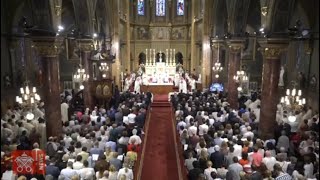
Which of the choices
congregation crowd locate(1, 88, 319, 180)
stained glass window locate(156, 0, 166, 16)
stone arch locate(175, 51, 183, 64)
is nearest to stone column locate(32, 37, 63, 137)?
congregation crowd locate(1, 88, 319, 180)

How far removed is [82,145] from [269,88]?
8412 millimetres

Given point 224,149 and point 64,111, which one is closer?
point 224,149

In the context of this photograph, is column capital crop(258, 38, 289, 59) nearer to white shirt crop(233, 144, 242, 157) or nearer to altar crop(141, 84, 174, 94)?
white shirt crop(233, 144, 242, 157)

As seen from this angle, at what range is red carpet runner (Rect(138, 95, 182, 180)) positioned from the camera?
12766mm

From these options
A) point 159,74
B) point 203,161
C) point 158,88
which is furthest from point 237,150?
point 159,74

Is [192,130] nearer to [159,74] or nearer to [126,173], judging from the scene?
[126,173]

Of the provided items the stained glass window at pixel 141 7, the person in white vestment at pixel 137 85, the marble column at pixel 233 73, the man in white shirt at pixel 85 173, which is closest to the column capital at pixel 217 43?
the marble column at pixel 233 73

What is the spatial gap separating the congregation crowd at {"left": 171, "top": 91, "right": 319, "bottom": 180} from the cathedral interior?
1893 millimetres

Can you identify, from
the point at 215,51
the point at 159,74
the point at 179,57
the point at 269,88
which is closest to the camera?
the point at 269,88

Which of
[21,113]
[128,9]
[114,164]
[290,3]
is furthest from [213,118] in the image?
[128,9]

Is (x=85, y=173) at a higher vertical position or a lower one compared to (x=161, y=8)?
lower

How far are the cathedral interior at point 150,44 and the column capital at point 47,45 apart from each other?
0.04 meters

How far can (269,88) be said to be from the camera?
1508cm

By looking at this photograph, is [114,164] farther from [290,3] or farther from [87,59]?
[87,59]
